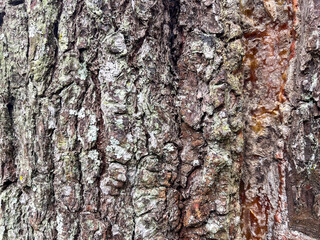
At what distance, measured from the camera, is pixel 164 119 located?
3.49 feet

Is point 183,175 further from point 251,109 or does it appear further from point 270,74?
point 270,74

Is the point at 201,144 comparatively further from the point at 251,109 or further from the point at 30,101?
the point at 30,101

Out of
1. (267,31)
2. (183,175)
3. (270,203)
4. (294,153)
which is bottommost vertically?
(270,203)

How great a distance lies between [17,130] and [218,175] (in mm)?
1044

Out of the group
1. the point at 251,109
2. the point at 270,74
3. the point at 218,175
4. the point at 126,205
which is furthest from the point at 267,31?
the point at 126,205

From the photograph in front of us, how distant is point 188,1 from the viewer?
3.55 ft

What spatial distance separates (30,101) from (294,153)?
4.25ft

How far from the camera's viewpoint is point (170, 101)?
1.10 metres

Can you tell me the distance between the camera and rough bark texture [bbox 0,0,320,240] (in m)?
1.02

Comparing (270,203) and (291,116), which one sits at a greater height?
(291,116)

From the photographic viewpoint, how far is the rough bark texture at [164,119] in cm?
102

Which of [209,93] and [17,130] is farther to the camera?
[17,130]

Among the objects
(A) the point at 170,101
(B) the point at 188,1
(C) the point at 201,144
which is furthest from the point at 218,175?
(B) the point at 188,1

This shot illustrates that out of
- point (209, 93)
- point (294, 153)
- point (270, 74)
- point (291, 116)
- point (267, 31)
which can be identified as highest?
point (267, 31)
